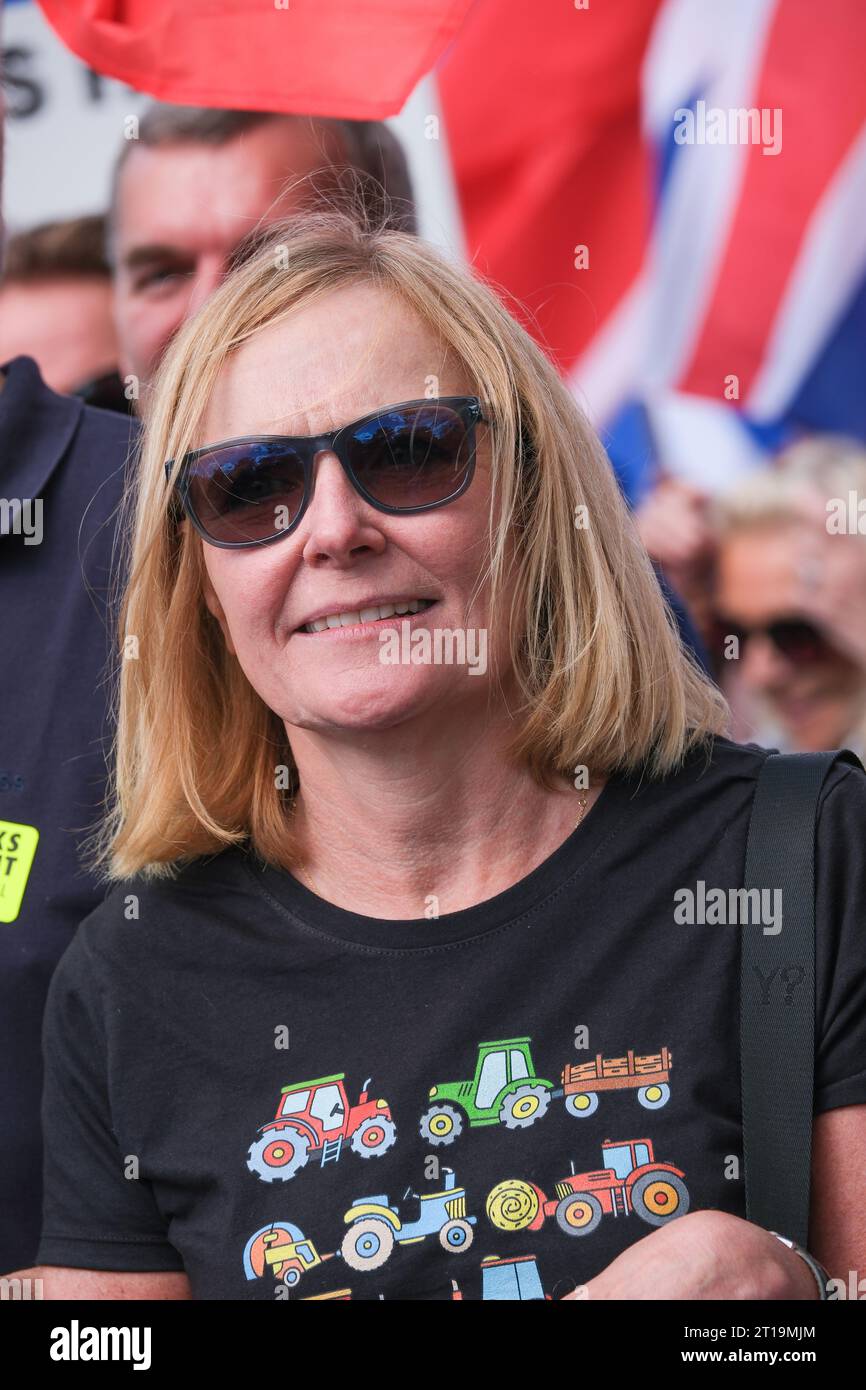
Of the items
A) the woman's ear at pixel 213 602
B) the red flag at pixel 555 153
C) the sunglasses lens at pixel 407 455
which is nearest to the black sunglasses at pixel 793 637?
the red flag at pixel 555 153

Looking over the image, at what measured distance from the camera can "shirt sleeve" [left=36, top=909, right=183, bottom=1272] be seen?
5.98 feet

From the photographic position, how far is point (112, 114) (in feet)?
10.9

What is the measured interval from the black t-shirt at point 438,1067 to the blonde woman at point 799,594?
1596 millimetres

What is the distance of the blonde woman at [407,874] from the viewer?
1.65 meters

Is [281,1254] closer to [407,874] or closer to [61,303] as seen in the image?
[407,874]

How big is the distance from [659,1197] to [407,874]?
47cm

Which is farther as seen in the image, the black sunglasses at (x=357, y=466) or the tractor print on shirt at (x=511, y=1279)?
the black sunglasses at (x=357, y=466)

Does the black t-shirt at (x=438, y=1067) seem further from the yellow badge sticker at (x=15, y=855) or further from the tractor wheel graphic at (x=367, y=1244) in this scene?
the yellow badge sticker at (x=15, y=855)

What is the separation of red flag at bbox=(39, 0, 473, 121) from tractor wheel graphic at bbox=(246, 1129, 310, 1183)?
7.23 ft

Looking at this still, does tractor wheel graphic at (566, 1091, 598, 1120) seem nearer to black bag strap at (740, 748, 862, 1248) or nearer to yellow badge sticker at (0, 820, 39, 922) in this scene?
black bag strap at (740, 748, 862, 1248)

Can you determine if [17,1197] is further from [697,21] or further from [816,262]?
[697,21]

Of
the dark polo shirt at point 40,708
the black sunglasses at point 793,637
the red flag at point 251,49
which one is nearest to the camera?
the dark polo shirt at point 40,708

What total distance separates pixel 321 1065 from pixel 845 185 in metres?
2.45

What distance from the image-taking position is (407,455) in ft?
5.77
